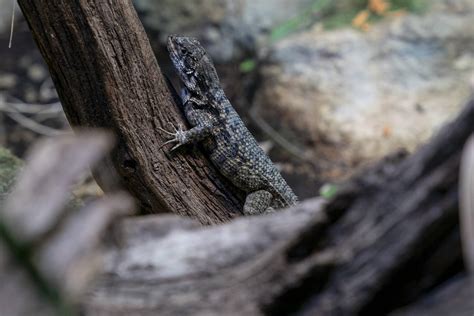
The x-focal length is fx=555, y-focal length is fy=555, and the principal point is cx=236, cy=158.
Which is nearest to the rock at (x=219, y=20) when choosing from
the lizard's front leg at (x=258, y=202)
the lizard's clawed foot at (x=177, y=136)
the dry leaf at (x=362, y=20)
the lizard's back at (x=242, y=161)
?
the dry leaf at (x=362, y=20)

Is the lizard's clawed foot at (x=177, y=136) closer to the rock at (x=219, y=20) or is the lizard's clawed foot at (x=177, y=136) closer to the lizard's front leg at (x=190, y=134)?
the lizard's front leg at (x=190, y=134)

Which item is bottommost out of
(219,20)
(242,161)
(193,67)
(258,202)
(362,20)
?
(258,202)

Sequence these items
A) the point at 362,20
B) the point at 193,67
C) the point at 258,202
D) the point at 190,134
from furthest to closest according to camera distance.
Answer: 1. the point at 362,20
2. the point at 193,67
3. the point at 258,202
4. the point at 190,134

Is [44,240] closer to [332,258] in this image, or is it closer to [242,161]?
[332,258]

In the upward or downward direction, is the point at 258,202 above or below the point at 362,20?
below

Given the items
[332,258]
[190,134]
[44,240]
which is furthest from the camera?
[190,134]

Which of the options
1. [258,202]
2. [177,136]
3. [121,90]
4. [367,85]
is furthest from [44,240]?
[367,85]

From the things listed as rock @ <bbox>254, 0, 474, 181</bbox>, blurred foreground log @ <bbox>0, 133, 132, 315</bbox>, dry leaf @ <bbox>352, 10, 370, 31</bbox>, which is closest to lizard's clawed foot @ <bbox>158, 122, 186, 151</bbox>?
blurred foreground log @ <bbox>0, 133, 132, 315</bbox>
